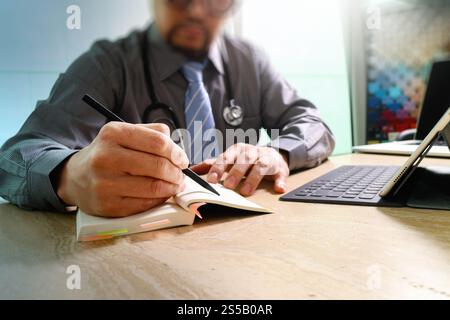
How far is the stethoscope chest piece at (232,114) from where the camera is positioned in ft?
2.96

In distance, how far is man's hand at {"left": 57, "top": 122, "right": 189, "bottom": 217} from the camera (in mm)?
345

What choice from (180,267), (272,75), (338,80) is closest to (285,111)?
(272,75)

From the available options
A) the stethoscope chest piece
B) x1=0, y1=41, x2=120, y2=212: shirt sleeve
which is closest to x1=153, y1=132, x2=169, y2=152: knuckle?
x1=0, y1=41, x2=120, y2=212: shirt sleeve

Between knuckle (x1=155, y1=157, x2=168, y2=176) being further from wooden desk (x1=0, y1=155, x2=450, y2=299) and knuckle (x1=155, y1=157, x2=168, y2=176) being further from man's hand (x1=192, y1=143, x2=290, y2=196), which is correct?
Answer: man's hand (x1=192, y1=143, x2=290, y2=196)

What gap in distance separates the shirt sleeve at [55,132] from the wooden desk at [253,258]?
0.07 metres

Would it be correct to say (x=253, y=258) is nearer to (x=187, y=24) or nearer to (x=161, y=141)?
(x=161, y=141)

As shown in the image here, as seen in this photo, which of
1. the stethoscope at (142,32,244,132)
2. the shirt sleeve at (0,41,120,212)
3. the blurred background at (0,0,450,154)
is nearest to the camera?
the shirt sleeve at (0,41,120,212)

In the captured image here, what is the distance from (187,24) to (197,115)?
1.04ft

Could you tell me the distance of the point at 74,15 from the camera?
87cm

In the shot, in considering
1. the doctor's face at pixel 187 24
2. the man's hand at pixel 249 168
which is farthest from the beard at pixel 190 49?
the man's hand at pixel 249 168

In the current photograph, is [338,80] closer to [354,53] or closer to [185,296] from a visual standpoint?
[354,53]

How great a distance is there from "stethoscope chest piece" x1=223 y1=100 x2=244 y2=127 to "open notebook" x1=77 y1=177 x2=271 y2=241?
52 centimetres

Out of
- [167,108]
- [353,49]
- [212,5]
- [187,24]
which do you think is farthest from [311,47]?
[167,108]

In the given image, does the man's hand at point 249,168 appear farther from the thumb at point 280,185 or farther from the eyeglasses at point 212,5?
the eyeglasses at point 212,5
